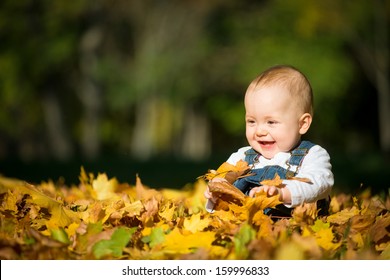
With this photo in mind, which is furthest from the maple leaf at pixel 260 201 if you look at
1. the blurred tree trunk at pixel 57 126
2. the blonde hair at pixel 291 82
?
the blurred tree trunk at pixel 57 126

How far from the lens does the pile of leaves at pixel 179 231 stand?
6.62ft

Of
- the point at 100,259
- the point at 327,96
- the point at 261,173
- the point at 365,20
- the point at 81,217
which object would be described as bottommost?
the point at 100,259

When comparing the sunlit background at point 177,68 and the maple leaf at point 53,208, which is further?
the sunlit background at point 177,68

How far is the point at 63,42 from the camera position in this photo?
2248cm

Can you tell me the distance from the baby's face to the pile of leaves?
1.30 feet

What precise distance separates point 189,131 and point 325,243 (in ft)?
120

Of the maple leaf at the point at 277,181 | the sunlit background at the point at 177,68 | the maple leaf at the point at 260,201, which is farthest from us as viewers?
the sunlit background at the point at 177,68

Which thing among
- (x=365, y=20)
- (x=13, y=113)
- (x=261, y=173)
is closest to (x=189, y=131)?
(x=13, y=113)

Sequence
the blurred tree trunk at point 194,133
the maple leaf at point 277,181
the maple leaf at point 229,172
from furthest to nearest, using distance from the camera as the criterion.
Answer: the blurred tree trunk at point 194,133
the maple leaf at point 229,172
the maple leaf at point 277,181

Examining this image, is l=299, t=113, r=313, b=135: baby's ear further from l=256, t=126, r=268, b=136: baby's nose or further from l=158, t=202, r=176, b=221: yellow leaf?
l=158, t=202, r=176, b=221: yellow leaf

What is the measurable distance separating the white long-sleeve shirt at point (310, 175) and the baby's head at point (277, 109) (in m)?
0.05

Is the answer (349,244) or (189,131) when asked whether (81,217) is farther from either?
(189,131)

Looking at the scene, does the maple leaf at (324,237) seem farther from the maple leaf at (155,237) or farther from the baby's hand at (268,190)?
the maple leaf at (155,237)

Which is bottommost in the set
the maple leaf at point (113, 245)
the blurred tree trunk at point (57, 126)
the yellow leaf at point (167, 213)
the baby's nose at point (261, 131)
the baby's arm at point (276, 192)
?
the maple leaf at point (113, 245)
